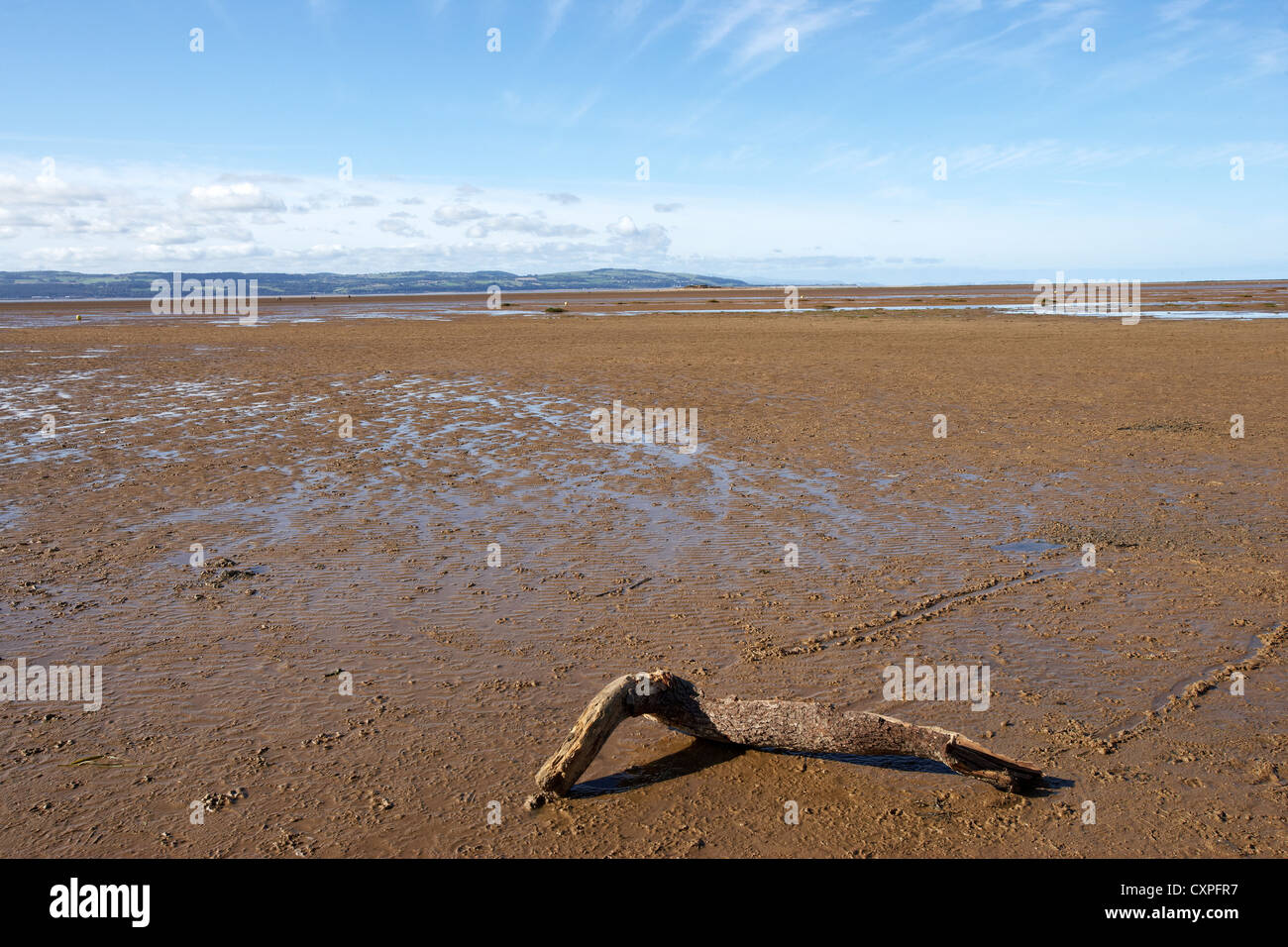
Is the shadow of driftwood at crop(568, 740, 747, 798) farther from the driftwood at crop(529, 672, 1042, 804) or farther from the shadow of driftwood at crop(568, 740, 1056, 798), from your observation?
the driftwood at crop(529, 672, 1042, 804)

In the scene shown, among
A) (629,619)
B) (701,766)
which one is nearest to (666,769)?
(701,766)

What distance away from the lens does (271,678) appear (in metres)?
6.28

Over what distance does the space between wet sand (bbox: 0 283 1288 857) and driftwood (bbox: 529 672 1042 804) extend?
16 cm

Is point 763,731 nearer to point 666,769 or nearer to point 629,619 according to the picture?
point 666,769

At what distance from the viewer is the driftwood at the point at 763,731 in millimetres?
4820

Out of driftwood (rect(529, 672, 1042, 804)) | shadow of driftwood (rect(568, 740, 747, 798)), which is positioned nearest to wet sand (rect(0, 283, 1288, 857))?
shadow of driftwood (rect(568, 740, 747, 798))

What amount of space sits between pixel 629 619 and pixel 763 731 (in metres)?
2.32

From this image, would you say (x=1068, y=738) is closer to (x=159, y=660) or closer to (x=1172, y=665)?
(x=1172, y=665)

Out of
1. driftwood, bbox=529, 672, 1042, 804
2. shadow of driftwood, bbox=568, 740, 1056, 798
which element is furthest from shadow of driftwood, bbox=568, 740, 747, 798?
driftwood, bbox=529, 672, 1042, 804

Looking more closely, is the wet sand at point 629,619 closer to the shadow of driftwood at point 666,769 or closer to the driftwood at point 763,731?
the shadow of driftwood at point 666,769

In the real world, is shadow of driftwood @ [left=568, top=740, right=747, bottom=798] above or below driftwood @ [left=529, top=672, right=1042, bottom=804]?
below

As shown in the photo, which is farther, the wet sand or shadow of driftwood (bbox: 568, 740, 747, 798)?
shadow of driftwood (bbox: 568, 740, 747, 798)

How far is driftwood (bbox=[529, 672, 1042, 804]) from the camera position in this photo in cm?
482
